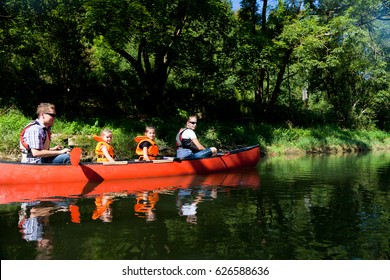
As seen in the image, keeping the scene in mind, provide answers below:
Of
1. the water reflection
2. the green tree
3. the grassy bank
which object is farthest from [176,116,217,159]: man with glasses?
the green tree

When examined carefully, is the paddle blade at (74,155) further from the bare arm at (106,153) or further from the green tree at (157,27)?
the green tree at (157,27)

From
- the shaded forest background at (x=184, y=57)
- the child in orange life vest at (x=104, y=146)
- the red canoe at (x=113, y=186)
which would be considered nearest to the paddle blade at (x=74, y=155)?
the red canoe at (x=113, y=186)

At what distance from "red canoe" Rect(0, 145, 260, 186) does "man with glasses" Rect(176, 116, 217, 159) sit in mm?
247

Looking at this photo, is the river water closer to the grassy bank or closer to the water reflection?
the water reflection

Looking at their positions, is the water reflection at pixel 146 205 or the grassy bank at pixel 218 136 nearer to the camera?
the water reflection at pixel 146 205

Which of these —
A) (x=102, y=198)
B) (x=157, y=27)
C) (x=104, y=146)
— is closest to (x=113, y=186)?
(x=104, y=146)

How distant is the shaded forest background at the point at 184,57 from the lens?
587 inches

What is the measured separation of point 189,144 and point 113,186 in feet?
8.18

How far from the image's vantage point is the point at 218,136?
16844 millimetres

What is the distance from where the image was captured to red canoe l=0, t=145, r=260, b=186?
305 inches

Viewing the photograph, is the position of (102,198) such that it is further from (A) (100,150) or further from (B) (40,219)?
(A) (100,150)

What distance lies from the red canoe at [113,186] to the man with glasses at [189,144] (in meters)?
0.59
